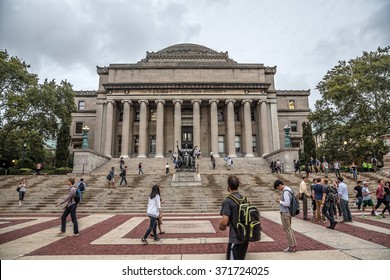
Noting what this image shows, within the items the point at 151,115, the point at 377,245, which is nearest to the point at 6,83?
the point at 151,115

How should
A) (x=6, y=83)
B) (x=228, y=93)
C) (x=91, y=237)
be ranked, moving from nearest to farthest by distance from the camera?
(x=91, y=237), (x=6, y=83), (x=228, y=93)

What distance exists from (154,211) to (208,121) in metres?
37.7

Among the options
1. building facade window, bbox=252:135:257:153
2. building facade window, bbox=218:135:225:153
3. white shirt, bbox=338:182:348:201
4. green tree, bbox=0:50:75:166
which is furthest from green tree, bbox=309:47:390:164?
green tree, bbox=0:50:75:166

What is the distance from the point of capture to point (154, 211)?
6727 millimetres

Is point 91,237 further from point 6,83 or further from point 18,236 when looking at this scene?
point 6,83

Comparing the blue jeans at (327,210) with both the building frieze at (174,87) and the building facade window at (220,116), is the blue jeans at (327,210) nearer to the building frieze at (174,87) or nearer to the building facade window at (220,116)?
the building frieze at (174,87)

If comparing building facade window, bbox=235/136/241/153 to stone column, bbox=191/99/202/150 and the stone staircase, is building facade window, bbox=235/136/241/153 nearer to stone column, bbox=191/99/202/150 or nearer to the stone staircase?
stone column, bbox=191/99/202/150

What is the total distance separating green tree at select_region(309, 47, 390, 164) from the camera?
92.8 feet

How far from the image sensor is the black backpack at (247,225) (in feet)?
12.3

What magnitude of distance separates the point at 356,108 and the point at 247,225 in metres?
34.6

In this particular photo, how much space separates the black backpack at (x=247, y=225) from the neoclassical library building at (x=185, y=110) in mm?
34631

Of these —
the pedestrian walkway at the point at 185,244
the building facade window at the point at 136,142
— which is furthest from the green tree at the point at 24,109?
the pedestrian walkway at the point at 185,244

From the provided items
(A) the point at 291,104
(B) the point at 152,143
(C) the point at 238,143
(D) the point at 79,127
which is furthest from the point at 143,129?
(A) the point at 291,104

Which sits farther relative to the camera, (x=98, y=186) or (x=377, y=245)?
(x=98, y=186)
